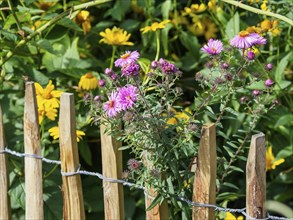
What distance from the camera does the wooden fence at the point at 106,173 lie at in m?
1.84

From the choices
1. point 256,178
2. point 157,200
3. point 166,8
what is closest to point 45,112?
point 157,200

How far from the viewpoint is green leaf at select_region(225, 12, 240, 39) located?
8.90 ft

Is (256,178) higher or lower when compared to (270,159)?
lower

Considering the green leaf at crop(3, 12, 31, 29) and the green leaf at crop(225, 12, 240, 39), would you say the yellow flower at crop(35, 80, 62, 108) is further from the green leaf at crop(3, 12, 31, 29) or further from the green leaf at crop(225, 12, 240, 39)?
the green leaf at crop(225, 12, 240, 39)

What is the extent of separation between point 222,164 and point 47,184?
791 mm

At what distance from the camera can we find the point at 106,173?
2158 millimetres

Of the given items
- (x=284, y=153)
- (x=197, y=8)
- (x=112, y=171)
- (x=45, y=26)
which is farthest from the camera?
(x=197, y=8)

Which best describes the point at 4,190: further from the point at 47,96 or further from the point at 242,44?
the point at 242,44

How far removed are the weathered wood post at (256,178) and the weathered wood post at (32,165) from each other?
2.38 ft

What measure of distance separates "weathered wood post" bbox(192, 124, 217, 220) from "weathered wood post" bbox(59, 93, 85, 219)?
1.31 ft

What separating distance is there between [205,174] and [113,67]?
3.42 feet

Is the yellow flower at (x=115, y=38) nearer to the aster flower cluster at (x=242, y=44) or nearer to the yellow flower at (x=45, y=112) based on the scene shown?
the yellow flower at (x=45, y=112)

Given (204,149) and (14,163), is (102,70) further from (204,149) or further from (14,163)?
(204,149)

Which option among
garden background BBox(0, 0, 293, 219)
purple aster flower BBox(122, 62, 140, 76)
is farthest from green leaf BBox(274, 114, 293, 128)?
purple aster flower BBox(122, 62, 140, 76)
